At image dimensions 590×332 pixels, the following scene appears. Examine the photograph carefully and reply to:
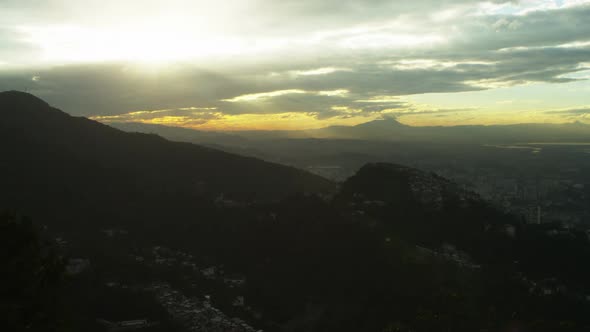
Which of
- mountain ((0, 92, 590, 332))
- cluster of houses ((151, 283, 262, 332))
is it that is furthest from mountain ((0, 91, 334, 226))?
cluster of houses ((151, 283, 262, 332))

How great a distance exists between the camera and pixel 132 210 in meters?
63.7

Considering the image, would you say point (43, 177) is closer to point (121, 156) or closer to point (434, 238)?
point (121, 156)

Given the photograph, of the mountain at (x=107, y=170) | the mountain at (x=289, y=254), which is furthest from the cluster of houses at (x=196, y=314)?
the mountain at (x=107, y=170)

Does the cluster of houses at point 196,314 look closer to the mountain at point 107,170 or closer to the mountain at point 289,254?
the mountain at point 289,254

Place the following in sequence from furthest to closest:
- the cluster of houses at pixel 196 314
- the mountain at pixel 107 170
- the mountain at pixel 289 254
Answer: the mountain at pixel 107 170 → the cluster of houses at pixel 196 314 → the mountain at pixel 289 254

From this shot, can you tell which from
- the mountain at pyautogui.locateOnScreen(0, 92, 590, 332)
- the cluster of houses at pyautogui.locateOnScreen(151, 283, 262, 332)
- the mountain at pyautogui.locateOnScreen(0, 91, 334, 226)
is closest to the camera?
the mountain at pyautogui.locateOnScreen(0, 92, 590, 332)

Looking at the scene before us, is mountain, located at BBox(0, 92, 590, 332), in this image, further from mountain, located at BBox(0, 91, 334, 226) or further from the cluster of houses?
mountain, located at BBox(0, 91, 334, 226)

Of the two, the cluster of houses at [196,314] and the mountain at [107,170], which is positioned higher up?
the mountain at [107,170]

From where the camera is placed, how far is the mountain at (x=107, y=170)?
65.6m

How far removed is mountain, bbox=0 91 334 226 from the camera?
65625 millimetres

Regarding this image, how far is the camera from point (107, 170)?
3095 inches

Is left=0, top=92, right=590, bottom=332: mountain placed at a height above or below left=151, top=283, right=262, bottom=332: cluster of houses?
above

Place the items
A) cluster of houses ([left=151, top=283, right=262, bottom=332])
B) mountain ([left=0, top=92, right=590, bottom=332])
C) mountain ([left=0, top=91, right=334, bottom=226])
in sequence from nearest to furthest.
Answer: mountain ([left=0, top=92, right=590, bottom=332])
cluster of houses ([left=151, top=283, right=262, bottom=332])
mountain ([left=0, top=91, right=334, bottom=226])

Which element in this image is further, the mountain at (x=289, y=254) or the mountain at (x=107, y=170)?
the mountain at (x=107, y=170)
